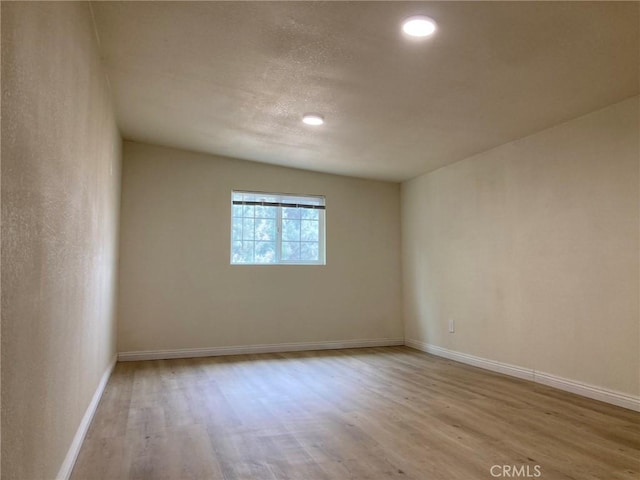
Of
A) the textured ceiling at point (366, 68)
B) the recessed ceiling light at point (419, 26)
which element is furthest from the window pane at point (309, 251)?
the recessed ceiling light at point (419, 26)

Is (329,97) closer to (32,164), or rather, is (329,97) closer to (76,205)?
(76,205)

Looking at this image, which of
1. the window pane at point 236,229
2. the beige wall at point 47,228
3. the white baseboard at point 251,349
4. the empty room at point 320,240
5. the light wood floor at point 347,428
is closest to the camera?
the beige wall at point 47,228

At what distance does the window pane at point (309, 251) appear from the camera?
564cm

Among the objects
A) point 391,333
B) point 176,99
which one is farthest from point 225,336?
point 176,99

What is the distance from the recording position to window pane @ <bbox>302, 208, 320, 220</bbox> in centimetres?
569

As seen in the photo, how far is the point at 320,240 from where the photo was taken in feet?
18.9

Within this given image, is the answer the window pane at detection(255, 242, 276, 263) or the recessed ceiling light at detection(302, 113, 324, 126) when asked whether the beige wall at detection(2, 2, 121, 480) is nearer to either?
the recessed ceiling light at detection(302, 113, 324, 126)

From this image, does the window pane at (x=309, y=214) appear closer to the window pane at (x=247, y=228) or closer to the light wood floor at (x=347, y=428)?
the window pane at (x=247, y=228)

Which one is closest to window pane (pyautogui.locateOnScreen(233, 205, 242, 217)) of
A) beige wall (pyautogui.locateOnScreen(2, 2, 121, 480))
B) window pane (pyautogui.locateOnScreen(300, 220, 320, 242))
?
window pane (pyautogui.locateOnScreen(300, 220, 320, 242))

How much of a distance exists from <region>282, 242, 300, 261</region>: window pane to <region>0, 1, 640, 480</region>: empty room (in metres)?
0.05

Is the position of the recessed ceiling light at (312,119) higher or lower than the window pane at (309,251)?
higher

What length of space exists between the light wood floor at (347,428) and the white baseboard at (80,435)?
50 millimetres

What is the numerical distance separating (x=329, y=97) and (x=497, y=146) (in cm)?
191

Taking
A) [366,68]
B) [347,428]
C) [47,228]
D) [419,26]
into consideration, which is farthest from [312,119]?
[47,228]
